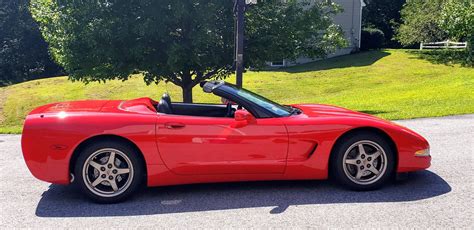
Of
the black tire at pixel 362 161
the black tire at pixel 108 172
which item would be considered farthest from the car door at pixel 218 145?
the black tire at pixel 362 161

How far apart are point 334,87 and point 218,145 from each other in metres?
17.3

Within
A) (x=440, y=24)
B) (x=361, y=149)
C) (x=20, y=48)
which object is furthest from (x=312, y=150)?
(x=20, y=48)

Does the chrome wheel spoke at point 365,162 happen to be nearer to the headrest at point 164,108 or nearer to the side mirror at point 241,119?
the side mirror at point 241,119

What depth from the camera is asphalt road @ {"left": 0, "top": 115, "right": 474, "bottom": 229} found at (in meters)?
3.82

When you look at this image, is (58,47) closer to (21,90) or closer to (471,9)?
(21,90)

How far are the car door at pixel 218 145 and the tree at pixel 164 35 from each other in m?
6.20

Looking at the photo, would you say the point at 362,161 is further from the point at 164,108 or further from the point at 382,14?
the point at 382,14

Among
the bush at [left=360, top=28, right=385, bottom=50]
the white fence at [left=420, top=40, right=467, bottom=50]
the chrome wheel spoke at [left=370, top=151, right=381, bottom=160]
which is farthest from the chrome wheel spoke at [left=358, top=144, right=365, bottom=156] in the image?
the bush at [left=360, top=28, right=385, bottom=50]

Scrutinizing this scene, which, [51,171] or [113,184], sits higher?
[51,171]

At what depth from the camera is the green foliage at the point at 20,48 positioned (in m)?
32.3

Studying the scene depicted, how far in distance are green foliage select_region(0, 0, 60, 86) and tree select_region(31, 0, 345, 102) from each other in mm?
22372

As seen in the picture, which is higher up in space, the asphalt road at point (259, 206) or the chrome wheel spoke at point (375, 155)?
the chrome wheel spoke at point (375, 155)

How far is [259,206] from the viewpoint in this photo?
419cm

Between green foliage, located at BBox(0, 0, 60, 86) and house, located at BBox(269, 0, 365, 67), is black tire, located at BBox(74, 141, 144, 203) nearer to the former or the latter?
house, located at BBox(269, 0, 365, 67)
